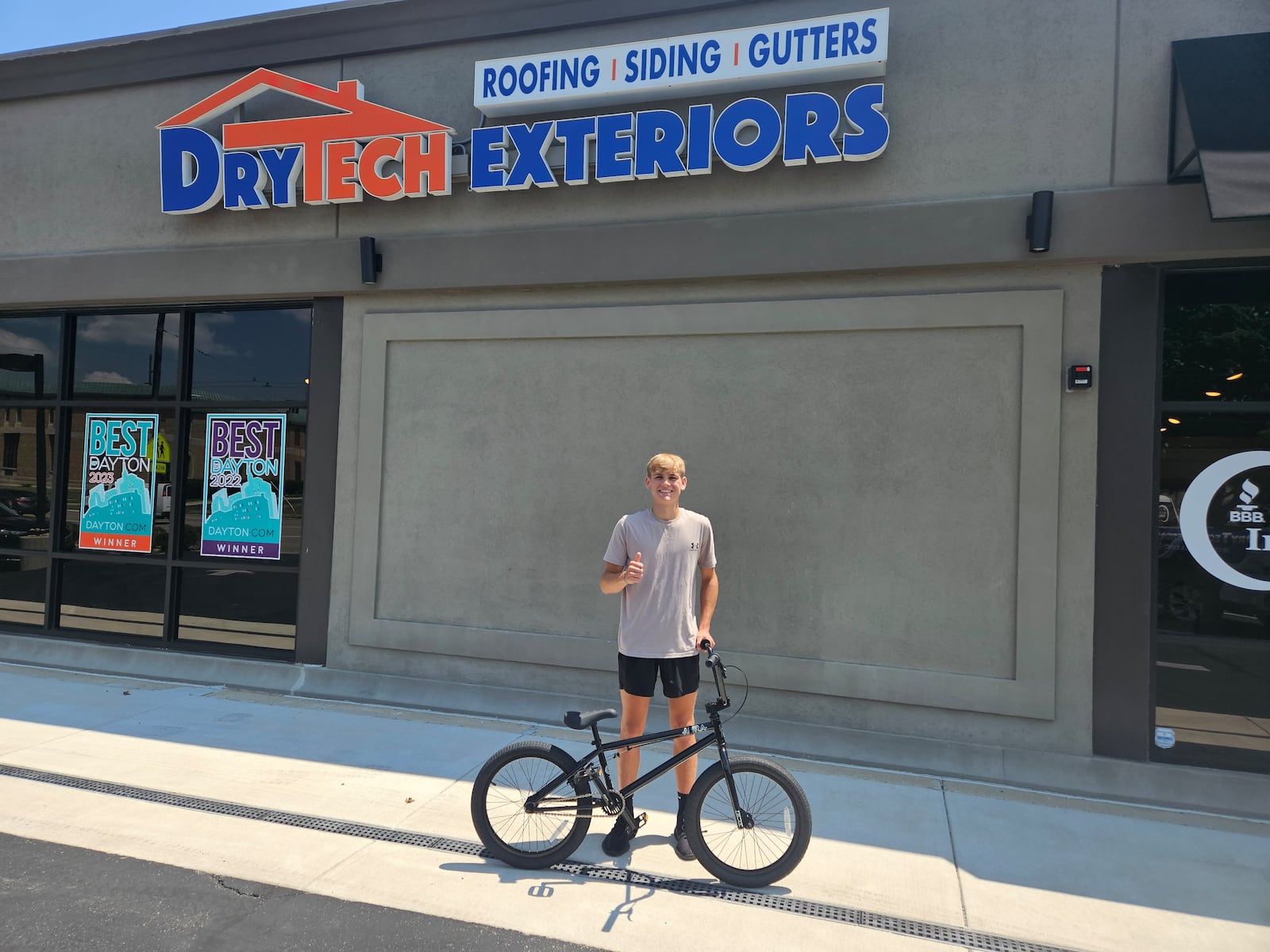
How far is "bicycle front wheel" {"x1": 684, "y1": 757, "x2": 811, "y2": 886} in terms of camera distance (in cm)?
402

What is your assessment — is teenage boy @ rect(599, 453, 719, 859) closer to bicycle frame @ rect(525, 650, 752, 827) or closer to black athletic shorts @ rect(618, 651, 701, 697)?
black athletic shorts @ rect(618, 651, 701, 697)

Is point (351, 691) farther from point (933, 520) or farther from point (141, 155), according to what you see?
point (141, 155)

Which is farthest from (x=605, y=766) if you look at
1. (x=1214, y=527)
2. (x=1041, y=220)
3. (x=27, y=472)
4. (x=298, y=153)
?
(x=27, y=472)

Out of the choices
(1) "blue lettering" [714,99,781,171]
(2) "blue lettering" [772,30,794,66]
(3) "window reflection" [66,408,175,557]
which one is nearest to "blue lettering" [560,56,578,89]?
(1) "blue lettering" [714,99,781,171]

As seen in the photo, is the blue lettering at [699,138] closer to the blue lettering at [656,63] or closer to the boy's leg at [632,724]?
the blue lettering at [656,63]

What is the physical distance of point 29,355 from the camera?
898 centimetres

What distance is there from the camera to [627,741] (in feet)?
13.8

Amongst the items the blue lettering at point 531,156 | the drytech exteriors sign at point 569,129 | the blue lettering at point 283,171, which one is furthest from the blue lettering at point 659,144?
the blue lettering at point 283,171

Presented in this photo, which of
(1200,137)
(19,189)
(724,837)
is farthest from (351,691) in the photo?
(1200,137)

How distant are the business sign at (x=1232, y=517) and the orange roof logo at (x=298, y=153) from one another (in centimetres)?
611

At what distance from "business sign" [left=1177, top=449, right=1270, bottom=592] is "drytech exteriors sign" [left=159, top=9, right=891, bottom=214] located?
126 inches

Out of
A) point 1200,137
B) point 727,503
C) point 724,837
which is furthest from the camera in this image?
point 727,503

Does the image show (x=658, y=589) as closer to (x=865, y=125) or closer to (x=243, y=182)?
(x=865, y=125)

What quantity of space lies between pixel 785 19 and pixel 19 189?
7743mm
